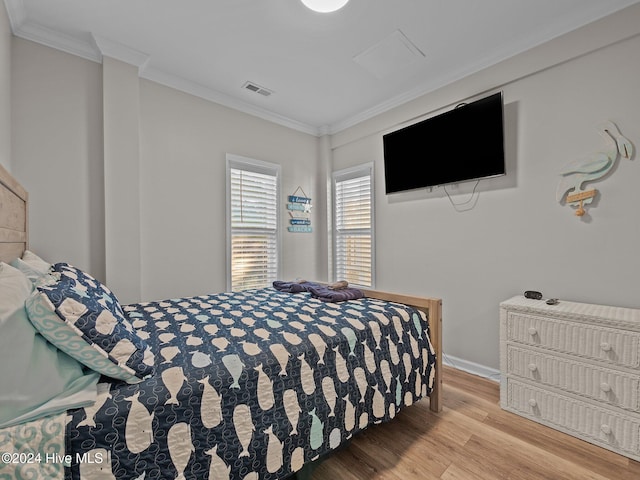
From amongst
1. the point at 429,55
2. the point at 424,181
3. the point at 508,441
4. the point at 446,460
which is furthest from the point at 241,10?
the point at 508,441

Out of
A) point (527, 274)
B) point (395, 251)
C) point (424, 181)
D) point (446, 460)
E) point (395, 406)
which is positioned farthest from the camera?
point (395, 251)

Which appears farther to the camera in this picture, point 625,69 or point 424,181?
point 424,181

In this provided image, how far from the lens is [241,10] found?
1.98 m

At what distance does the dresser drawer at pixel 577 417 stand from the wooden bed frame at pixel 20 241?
0.52 meters

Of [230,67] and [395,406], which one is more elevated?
[230,67]

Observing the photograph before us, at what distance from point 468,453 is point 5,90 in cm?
354

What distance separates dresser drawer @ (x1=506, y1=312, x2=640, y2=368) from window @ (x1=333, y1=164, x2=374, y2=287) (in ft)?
5.47

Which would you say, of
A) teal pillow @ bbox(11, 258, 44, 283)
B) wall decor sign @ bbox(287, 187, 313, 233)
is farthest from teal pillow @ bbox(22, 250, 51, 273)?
wall decor sign @ bbox(287, 187, 313, 233)

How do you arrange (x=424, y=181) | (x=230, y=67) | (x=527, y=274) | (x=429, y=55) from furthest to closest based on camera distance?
1. (x=424, y=181)
2. (x=230, y=67)
3. (x=429, y=55)
4. (x=527, y=274)

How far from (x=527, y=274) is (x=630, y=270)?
0.56 meters

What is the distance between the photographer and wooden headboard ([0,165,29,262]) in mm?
1436

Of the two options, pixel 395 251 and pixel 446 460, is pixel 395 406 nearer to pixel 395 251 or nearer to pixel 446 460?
pixel 446 460

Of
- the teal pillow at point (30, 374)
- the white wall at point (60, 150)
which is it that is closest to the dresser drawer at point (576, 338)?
the teal pillow at point (30, 374)

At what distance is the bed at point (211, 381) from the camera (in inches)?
34.6
